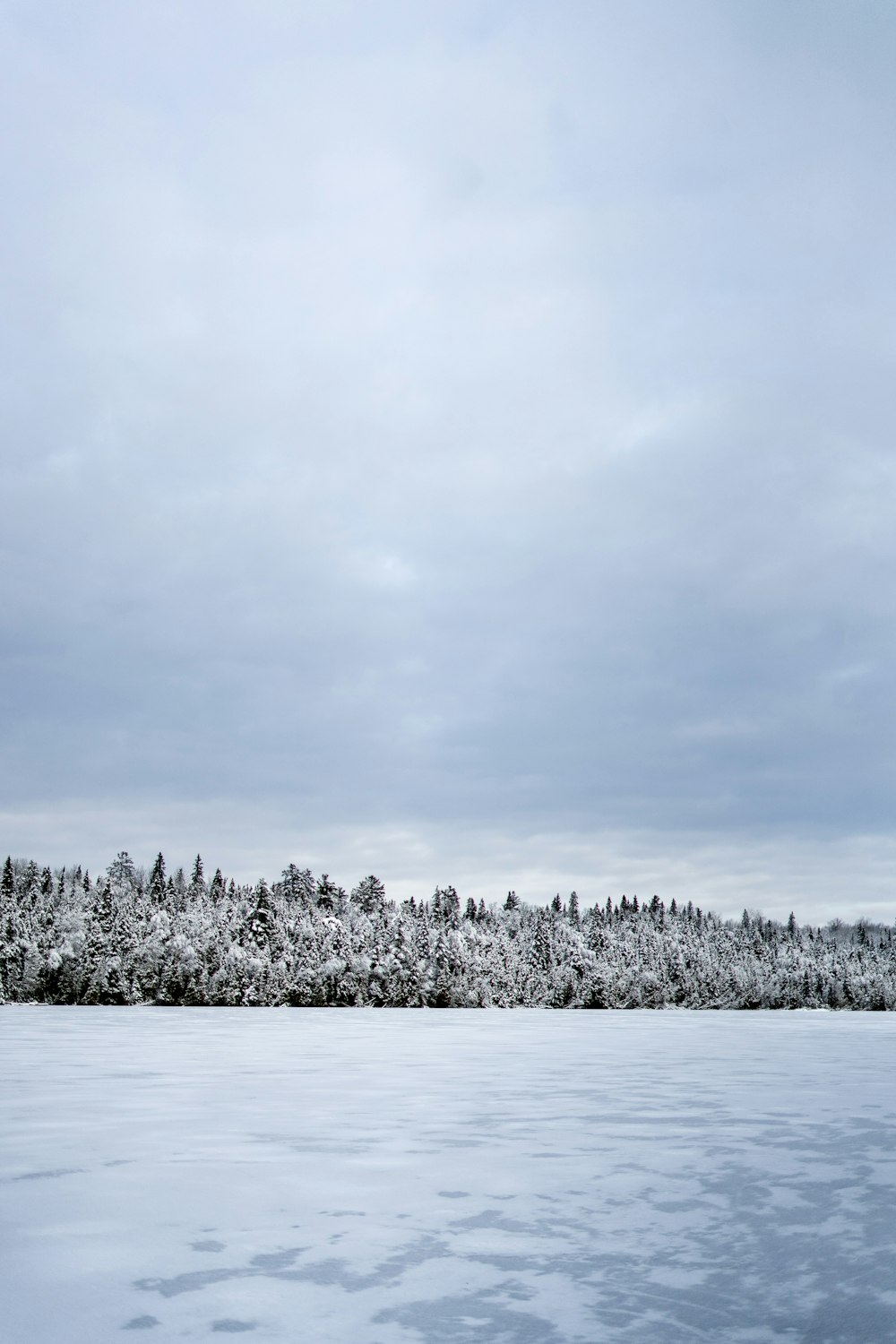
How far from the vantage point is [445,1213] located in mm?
11523

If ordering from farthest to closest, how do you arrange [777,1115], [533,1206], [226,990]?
[226,990] < [777,1115] < [533,1206]

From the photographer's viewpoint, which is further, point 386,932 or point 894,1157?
point 386,932

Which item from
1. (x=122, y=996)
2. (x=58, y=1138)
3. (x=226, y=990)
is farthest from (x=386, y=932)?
(x=58, y=1138)

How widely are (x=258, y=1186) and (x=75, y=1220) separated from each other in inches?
105

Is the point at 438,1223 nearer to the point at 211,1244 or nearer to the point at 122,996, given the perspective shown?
the point at 211,1244

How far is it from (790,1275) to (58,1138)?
39.6 ft

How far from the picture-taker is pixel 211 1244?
393 inches

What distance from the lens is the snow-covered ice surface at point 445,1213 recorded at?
7961 mm

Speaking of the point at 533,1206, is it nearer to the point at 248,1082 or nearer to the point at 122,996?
the point at 248,1082

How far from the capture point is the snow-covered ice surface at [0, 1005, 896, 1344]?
26.1 feet

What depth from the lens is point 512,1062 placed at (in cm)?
3650

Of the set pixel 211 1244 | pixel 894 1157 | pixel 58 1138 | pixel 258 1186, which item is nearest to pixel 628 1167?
pixel 894 1157

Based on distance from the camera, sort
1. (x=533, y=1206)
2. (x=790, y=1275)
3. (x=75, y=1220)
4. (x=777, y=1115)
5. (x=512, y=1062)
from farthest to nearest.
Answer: (x=512, y=1062), (x=777, y=1115), (x=533, y=1206), (x=75, y=1220), (x=790, y=1275)

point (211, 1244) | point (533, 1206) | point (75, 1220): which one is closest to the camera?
point (211, 1244)
